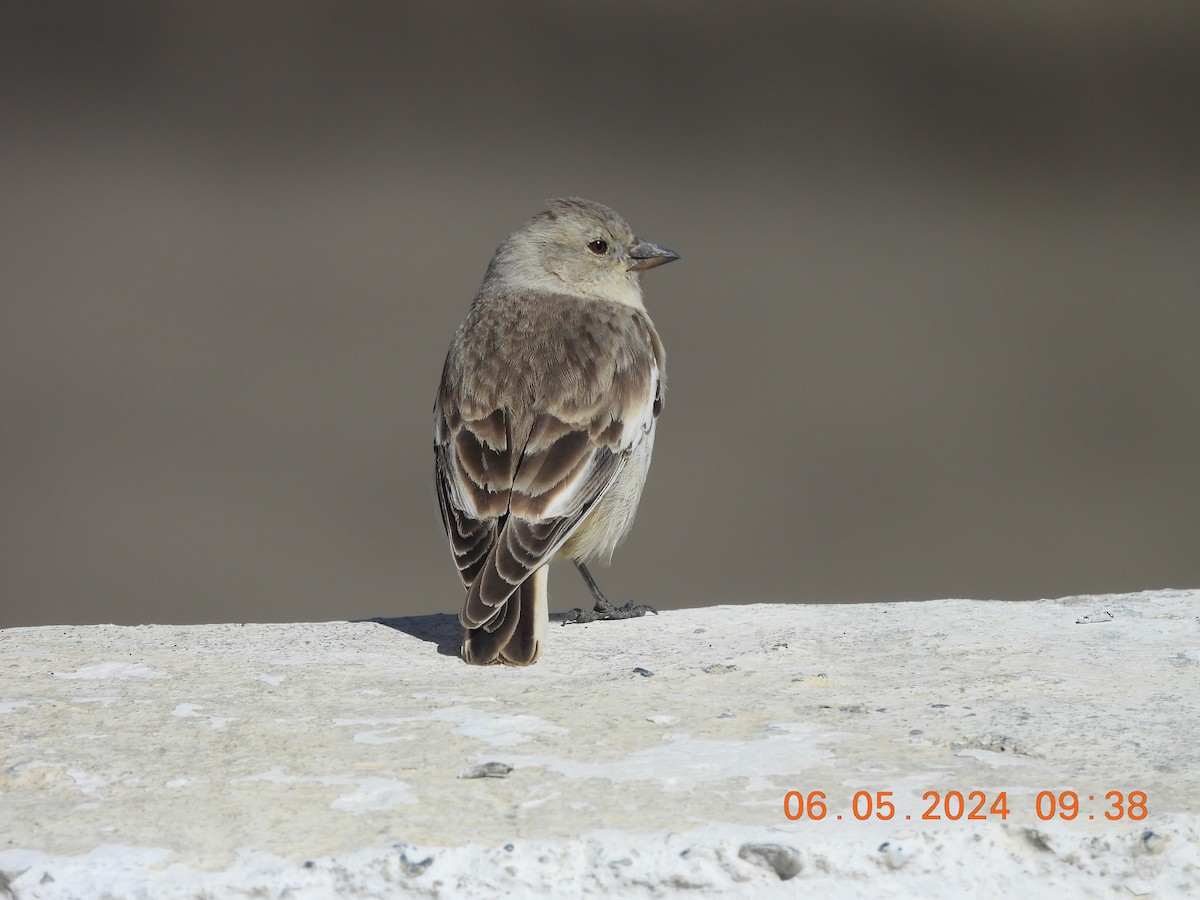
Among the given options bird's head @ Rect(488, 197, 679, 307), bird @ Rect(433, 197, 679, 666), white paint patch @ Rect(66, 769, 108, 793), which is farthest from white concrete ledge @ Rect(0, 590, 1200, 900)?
bird's head @ Rect(488, 197, 679, 307)

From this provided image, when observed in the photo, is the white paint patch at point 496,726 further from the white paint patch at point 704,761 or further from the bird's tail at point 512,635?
the bird's tail at point 512,635

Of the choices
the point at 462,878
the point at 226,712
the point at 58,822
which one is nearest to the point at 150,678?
the point at 226,712

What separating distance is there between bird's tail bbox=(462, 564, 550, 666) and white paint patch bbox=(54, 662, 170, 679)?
58cm

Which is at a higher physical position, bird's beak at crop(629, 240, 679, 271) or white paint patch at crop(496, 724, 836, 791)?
bird's beak at crop(629, 240, 679, 271)

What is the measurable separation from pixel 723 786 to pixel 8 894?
0.85 m

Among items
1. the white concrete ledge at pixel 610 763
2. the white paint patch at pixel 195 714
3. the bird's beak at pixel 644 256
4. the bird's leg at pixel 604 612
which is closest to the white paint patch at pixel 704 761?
the white concrete ledge at pixel 610 763

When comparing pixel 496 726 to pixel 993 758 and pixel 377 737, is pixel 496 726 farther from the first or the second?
pixel 993 758

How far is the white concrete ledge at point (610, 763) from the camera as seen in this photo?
1637 millimetres

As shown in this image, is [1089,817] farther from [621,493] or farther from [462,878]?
[621,493]

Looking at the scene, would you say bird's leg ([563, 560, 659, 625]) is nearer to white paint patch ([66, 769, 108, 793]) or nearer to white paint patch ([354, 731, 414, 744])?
white paint patch ([354, 731, 414, 744])
